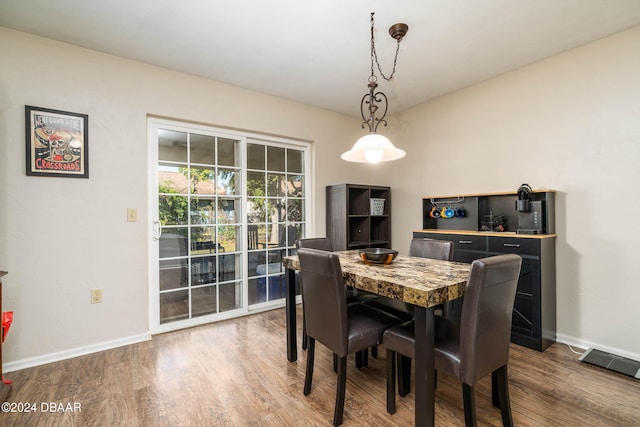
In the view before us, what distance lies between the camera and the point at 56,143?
2.38 meters

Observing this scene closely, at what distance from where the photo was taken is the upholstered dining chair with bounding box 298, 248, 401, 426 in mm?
1625

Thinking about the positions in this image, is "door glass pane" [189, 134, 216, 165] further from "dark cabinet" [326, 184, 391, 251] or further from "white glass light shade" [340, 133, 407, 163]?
"white glass light shade" [340, 133, 407, 163]

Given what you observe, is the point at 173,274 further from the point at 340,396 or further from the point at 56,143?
the point at 340,396

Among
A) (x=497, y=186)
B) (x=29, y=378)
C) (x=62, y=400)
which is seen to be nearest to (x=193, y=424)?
(x=62, y=400)

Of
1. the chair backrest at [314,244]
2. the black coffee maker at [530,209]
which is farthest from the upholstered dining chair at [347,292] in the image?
the black coffee maker at [530,209]

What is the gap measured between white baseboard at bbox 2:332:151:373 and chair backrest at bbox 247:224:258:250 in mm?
1298

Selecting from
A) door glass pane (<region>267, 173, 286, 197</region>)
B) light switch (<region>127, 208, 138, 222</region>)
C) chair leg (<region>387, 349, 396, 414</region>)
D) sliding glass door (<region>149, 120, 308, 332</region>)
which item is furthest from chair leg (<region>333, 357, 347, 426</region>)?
door glass pane (<region>267, 173, 286, 197</region>)

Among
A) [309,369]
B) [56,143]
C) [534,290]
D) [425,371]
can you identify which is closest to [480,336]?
[425,371]

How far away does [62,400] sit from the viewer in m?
1.86

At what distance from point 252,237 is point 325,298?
197 cm

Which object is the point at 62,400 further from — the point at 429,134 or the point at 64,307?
the point at 429,134

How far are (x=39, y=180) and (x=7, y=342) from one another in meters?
1.23

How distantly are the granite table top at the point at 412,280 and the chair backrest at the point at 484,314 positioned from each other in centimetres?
12

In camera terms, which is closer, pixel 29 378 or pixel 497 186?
pixel 29 378
